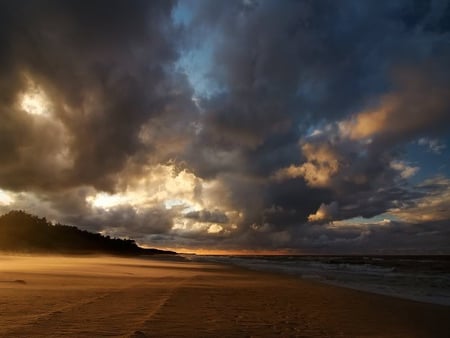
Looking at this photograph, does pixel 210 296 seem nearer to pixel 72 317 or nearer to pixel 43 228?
pixel 72 317

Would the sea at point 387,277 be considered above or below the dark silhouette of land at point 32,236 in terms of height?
below

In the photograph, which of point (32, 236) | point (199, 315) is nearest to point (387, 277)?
point (199, 315)

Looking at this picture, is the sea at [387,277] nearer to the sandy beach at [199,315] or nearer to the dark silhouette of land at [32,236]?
the sandy beach at [199,315]

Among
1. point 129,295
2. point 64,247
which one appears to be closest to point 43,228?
point 64,247

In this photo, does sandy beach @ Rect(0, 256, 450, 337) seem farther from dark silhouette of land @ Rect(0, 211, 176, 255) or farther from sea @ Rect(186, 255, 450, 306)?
dark silhouette of land @ Rect(0, 211, 176, 255)

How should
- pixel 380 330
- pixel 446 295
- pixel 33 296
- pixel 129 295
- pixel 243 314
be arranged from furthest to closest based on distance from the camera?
pixel 446 295
pixel 129 295
pixel 33 296
pixel 243 314
pixel 380 330

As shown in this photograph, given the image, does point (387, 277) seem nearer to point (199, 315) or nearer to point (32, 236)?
point (199, 315)

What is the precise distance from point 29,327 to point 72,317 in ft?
5.67

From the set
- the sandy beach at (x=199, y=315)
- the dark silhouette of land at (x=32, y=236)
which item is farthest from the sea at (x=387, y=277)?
the dark silhouette of land at (x=32, y=236)

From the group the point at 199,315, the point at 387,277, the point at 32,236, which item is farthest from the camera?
the point at 32,236

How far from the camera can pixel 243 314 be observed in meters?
13.9

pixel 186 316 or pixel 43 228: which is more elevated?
pixel 43 228

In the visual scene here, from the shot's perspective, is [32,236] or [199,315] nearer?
[199,315]

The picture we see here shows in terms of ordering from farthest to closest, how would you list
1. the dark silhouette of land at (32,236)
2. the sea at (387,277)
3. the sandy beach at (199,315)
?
the dark silhouette of land at (32,236) < the sea at (387,277) < the sandy beach at (199,315)
